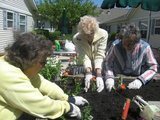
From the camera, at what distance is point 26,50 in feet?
7.23

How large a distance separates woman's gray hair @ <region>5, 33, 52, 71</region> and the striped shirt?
2.18 metres

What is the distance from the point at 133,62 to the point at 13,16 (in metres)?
16.6

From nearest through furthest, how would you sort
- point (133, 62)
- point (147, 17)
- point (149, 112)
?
point (149, 112) → point (133, 62) → point (147, 17)

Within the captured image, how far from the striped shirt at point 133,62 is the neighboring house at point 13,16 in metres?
9.96

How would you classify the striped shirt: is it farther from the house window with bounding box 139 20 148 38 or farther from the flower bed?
the house window with bounding box 139 20 148 38

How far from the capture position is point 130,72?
15.0ft

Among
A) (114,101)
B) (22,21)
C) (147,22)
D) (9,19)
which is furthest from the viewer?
(147,22)

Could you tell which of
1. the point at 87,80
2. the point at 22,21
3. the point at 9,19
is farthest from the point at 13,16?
the point at 87,80

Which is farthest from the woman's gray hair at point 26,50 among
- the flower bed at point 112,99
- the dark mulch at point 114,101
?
the dark mulch at point 114,101

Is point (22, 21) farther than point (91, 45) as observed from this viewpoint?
Yes

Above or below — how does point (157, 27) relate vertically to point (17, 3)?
below

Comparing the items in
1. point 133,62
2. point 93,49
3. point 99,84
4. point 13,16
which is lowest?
point 99,84

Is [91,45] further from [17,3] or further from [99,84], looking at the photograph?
[17,3]

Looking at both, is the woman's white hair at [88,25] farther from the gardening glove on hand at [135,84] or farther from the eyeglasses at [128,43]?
the gardening glove on hand at [135,84]
